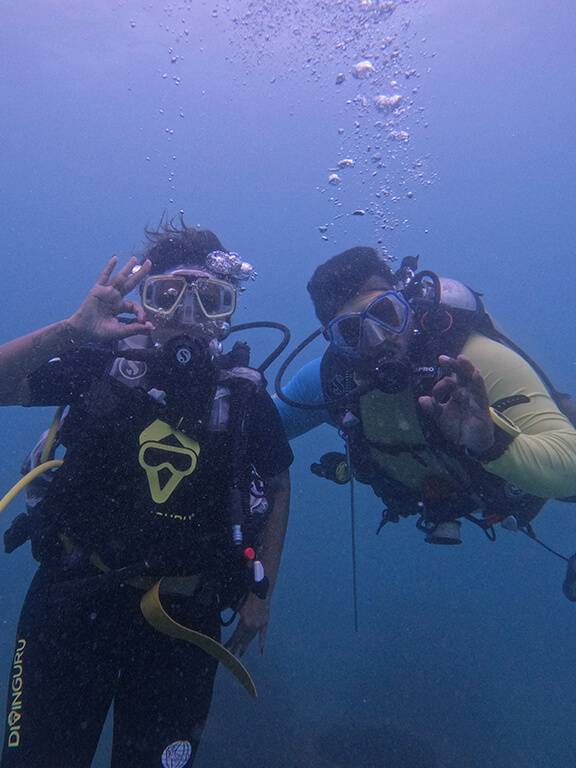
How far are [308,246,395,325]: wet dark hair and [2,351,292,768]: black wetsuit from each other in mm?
1602

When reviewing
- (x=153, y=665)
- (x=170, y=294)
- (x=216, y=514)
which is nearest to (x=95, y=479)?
(x=216, y=514)

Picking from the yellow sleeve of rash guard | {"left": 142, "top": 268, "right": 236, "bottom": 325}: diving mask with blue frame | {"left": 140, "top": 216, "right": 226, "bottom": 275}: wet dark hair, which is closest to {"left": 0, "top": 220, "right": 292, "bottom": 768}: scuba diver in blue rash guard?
{"left": 142, "top": 268, "right": 236, "bottom": 325}: diving mask with blue frame

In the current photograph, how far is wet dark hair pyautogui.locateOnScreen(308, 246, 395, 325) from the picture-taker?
3.53m

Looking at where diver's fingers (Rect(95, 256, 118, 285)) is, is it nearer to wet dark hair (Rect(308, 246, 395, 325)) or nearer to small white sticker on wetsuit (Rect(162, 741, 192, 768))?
wet dark hair (Rect(308, 246, 395, 325))

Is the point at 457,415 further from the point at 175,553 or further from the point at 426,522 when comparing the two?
the point at 426,522

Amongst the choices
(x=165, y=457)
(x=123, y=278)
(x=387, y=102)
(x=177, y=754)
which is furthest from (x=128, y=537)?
(x=387, y=102)

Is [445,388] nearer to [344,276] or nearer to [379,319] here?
[379,319]

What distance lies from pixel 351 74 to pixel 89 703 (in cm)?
1101

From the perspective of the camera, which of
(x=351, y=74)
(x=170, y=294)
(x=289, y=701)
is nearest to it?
(x=170, y=294)

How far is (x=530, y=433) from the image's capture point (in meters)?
2.49

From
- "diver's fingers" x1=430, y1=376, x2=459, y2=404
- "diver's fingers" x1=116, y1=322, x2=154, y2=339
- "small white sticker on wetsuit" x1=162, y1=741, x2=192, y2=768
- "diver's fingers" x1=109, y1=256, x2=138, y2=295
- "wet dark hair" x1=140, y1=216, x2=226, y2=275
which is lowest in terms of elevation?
"small white sticker on wetsuit" x1=162, y1=741, x2=192, y2=768

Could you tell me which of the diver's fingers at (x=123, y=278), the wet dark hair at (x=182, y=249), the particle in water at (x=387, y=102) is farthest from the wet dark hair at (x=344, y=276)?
the particle in water at (x=387, y=102)

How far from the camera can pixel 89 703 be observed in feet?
6.62

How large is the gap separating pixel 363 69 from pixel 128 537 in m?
10.0
